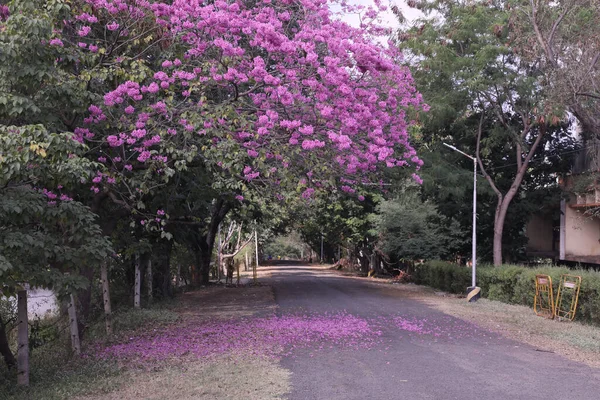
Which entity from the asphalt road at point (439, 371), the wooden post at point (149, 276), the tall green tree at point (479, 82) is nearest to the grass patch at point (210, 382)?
the asphalt road at point (439, 371)

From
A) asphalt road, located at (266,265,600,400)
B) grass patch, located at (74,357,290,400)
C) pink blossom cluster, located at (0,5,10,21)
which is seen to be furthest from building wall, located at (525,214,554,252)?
pink blossom cluster, located at (0,5,10,21)

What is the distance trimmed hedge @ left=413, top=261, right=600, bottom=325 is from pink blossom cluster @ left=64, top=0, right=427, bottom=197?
799 cm

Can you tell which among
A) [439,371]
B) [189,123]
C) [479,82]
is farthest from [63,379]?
[479,82]

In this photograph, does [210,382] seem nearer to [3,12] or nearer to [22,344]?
[22,344]

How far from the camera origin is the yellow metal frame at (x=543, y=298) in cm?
1595

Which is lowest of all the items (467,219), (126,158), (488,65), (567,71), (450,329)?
(450,329)

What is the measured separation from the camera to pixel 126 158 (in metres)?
11.6

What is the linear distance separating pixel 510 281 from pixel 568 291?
178 inches

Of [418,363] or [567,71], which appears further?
[567,71]

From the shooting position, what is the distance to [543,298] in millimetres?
17312

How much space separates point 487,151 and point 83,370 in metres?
19.4

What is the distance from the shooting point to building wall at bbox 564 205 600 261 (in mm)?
25919

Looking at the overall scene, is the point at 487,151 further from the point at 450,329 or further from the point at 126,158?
the point at 126,158

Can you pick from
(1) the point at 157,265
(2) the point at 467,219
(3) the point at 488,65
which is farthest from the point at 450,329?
(2) the point at 467,219
